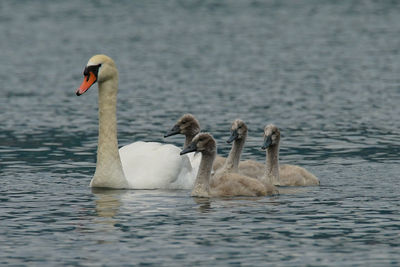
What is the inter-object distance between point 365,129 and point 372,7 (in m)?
44.8

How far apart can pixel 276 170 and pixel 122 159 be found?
2.90 meters

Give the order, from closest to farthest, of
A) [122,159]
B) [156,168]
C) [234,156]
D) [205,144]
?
1. [205,144]
2. [156,168]
3. [122,159]
4. [234,156]

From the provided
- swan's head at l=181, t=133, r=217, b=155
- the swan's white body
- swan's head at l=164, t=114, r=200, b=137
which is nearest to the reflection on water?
the swan's white body

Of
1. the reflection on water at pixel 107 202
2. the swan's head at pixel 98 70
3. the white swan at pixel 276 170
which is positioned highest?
the swan's head at pixel 98 70

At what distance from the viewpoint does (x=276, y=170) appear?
21.8 metres

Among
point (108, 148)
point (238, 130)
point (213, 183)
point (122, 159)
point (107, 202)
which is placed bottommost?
point (107, 202)

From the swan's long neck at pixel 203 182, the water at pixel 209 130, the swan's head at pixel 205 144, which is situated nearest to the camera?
the water at pixel 209 130

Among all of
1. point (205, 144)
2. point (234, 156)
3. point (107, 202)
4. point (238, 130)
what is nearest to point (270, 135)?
point (238, 130)

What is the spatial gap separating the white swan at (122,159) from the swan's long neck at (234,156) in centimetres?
72

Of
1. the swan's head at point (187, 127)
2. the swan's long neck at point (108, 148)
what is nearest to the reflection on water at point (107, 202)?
the swan's long neck at point (108, 148)

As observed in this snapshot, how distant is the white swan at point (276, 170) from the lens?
21.3m

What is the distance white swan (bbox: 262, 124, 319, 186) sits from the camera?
69.9 ft

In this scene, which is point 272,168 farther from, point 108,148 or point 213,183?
point 108,148

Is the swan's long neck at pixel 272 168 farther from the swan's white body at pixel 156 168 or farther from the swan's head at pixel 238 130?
the swan's white body at pixel 156 168
